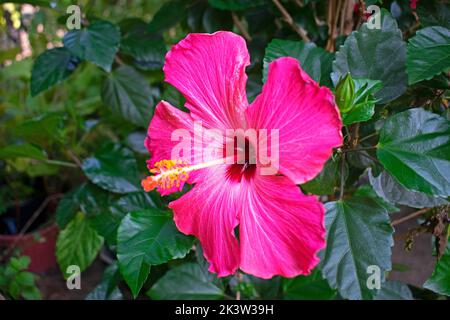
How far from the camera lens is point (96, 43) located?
120 centimetres

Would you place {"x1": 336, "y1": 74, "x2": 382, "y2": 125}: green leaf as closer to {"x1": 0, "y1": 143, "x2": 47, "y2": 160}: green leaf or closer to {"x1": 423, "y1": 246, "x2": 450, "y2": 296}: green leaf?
{"x1": 423, "y1": 246, "x2": 450, "y2": 296}: green leaf

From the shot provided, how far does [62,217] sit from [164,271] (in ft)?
1.03

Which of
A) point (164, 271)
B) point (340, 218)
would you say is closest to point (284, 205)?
point (340, 218)

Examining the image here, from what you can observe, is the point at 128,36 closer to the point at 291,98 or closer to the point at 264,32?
the point at 264,32

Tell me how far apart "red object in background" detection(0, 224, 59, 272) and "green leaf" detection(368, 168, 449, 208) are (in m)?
1.33

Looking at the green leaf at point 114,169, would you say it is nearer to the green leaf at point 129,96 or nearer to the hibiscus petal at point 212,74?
the green leaf at point 129,96

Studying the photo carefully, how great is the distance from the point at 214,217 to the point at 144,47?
0.75 metres

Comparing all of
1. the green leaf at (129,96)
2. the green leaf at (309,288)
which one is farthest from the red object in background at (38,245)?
the green leaf at (309,288)

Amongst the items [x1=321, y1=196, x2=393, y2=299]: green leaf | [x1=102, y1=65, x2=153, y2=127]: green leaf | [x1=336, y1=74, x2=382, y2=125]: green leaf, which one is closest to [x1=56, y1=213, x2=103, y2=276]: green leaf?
[x1=102, y1=65, x2=153, y2=127]: green leaf

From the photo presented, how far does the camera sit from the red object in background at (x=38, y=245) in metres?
1.88

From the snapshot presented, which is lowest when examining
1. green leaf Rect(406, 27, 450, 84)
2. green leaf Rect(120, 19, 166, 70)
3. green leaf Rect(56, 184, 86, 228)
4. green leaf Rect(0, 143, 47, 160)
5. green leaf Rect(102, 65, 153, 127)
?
green leaf Rect(56, 184, 86, 228)

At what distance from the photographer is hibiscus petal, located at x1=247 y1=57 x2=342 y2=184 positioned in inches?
24.5

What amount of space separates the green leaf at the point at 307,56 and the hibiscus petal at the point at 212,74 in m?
0.15

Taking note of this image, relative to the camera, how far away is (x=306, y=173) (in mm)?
636
